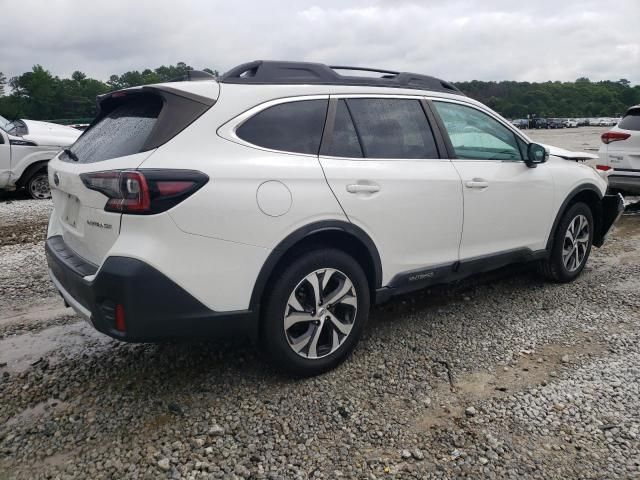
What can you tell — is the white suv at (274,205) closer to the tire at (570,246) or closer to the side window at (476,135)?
the side window at (476,135)

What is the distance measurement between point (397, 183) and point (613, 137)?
19.9 ft

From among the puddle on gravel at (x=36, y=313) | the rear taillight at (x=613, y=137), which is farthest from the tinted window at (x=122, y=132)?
the rear taillight at (x=613, y=137)

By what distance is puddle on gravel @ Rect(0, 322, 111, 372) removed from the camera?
358 centimetres

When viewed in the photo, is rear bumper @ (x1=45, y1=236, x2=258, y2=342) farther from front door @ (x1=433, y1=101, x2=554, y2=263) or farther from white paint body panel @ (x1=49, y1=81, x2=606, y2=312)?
front door @ (x1=433, y1=101, x2=554, y2=263)

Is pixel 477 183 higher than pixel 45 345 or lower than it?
higher

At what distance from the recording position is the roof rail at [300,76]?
3174 millimetres

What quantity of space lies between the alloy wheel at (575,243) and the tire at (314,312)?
2529 millimetres

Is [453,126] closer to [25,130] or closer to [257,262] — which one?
[257,262]

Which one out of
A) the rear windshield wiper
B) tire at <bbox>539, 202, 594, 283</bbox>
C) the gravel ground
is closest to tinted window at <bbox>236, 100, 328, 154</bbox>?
the rear windshield wiper

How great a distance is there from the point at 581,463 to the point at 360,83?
2533mm

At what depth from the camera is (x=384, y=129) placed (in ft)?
11.8

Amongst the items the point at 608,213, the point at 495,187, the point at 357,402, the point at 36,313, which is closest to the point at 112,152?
the point at 357,402

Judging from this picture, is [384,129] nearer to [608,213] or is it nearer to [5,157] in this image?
[608,213]

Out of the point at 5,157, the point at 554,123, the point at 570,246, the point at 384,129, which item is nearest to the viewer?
the point at 384,129
